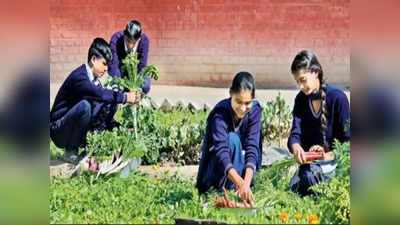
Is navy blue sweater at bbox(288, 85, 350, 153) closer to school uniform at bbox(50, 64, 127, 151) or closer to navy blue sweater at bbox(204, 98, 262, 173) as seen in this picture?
navy blue sweater at bbox(204, 98, 262, 173)

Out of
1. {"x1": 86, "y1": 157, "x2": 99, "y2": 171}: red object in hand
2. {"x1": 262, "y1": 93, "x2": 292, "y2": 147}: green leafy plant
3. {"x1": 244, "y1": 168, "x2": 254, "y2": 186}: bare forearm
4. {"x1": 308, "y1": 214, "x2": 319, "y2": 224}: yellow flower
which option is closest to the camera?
{"x1": 308, "y1": 214, "x2": 319, "y2": 224}: yellow flower

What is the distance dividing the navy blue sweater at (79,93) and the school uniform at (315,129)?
4.74 ft

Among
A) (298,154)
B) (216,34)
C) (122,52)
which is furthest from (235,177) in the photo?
(122,52)

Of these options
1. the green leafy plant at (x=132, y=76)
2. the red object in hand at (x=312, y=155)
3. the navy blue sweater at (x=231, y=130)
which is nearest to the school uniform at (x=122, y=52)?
the green leafy plant at (x=132, y=76)

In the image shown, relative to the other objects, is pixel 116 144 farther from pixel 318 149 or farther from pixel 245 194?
pixel 318 149

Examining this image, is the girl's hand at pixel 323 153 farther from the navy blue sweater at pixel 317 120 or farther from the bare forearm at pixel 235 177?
the bare forearm at pixel 235 177

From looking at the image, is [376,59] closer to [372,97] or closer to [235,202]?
[372,97]

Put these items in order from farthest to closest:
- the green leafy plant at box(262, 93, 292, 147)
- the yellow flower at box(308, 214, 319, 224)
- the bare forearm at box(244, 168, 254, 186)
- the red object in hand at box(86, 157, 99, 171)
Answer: the red object in hand at box(86, 157, 99, 171) < the green leafy plant at box(262, 93, 292, 147) < the bare forearm at box(244, 168, 254, 186) < the yellow flower at box(308, 214, 319, 224)

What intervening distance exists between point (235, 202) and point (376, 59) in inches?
63.3

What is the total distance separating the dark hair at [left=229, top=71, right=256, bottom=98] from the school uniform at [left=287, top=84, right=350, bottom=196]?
15.3 inches

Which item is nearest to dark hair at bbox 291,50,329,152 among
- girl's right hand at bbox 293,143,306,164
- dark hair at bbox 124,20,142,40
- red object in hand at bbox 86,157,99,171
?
girl's right hand at bbox 293,143,306,164

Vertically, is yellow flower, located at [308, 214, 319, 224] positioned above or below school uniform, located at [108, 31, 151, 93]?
below

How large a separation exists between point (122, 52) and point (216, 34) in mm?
787

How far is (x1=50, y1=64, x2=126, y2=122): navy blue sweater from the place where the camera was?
22.8ft
